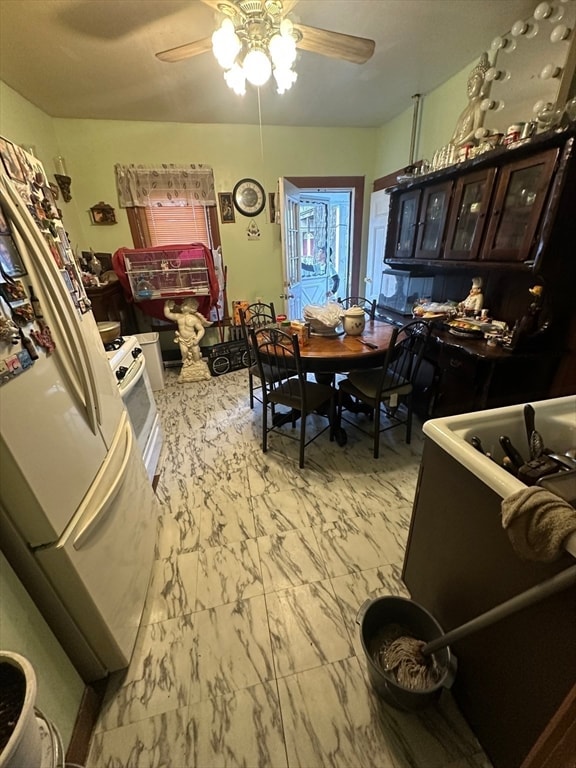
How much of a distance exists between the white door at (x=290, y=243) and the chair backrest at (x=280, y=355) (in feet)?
5.20

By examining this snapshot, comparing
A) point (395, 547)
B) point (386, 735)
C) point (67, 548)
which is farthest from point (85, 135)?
point (386, 735)

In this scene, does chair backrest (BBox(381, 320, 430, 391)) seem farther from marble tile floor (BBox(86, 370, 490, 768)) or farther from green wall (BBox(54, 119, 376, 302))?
green wall (BBox(54, 119, 376, 302))

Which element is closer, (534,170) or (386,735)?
(386,735)

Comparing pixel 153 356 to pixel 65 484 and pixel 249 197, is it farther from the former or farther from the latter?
pixel 65 484

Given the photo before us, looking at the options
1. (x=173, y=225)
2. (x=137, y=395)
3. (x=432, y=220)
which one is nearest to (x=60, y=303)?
(x=137, y=395)

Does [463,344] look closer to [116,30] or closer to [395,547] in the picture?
[395,547]

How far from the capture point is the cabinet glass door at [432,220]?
2426 millimetres

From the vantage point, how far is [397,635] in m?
1.14

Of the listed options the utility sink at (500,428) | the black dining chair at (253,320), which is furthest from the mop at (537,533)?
the black dining chair at (253,320)

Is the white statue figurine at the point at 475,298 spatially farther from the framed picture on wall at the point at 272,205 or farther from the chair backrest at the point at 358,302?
the framed picture on wall at the point at 272,205

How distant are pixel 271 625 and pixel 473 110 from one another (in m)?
3.53

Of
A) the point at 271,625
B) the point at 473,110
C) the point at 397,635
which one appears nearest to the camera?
the point at 397,635

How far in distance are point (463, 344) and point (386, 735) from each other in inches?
77.5

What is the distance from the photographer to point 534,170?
1763 millimetres
